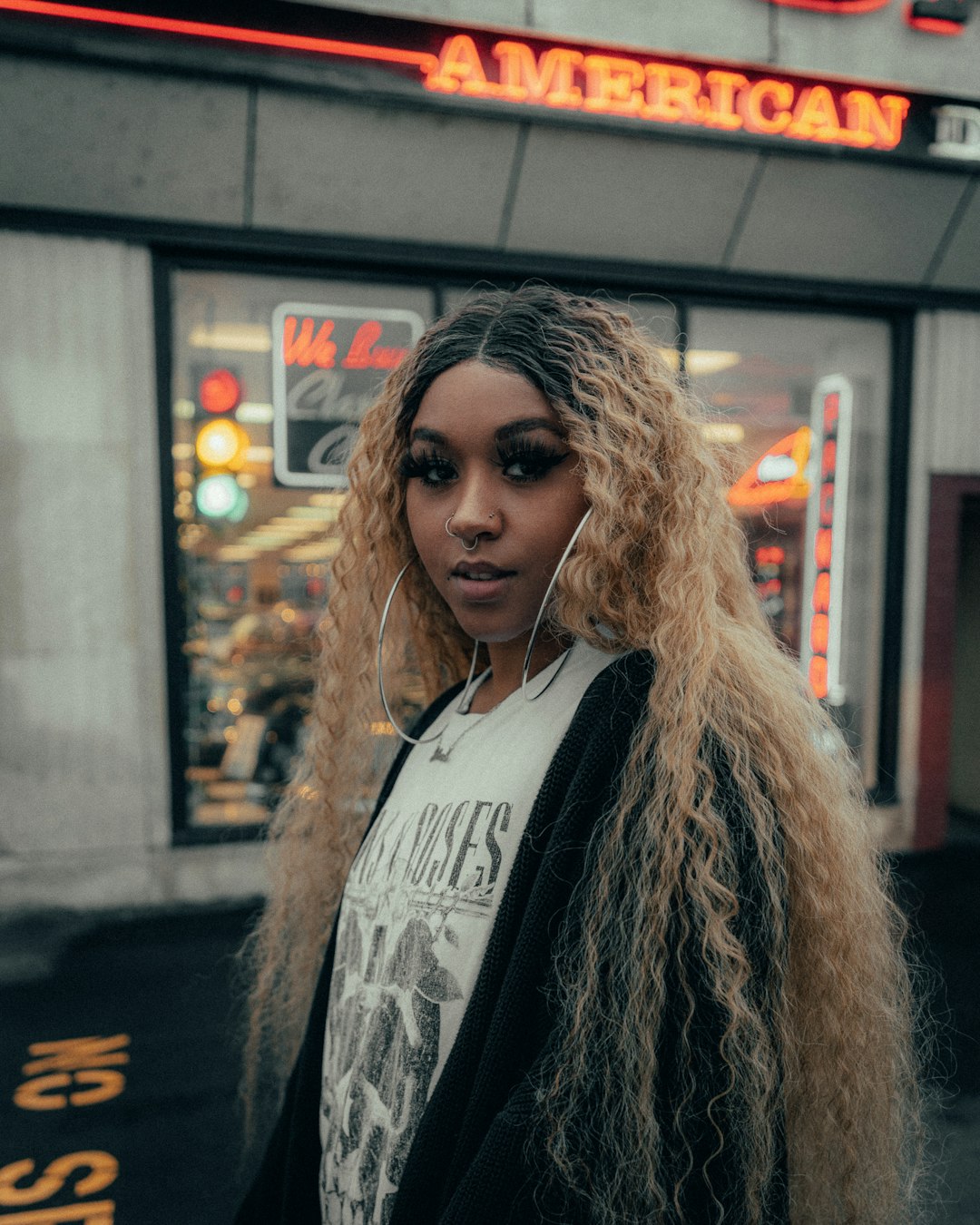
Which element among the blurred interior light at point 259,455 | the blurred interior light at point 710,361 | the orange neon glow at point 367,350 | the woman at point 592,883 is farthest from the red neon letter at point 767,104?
the woman at point 592,883

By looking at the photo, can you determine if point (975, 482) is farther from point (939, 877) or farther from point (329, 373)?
point (329, 373)

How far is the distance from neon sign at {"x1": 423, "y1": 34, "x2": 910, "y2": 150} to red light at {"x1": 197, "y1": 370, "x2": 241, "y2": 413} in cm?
195

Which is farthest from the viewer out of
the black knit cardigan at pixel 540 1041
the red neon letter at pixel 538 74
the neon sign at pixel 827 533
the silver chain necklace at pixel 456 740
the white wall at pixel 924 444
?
the white wall at pixel 924 444

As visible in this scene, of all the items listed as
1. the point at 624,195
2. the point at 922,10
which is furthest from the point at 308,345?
the point at 922,10

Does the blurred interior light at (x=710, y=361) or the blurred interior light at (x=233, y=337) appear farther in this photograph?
the blurred interior light at (x=710, y=361)

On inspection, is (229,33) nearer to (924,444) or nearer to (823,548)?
(823,548)

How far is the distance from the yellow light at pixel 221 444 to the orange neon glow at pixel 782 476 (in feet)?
10.7

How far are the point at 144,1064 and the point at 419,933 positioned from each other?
2.99 meters

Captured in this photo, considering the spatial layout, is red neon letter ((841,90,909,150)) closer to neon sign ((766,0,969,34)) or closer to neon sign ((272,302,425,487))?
neon sign ((766,0,969,34))

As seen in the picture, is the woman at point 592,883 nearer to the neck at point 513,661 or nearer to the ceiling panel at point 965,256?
the neck at point 513,661

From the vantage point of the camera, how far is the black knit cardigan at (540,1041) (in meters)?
0.97

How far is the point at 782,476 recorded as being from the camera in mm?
6449

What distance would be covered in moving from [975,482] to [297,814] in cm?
616

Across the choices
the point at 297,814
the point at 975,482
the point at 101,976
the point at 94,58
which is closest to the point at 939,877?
the point at 975,482
